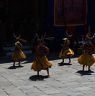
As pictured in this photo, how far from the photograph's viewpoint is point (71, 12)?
1947cm

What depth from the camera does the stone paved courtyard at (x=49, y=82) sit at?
33.6 ft

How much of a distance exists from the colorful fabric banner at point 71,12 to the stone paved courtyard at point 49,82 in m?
5.08

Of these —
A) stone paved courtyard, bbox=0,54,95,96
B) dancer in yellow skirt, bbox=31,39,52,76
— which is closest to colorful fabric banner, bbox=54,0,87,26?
stone paved courtyard, bbox=0,54,95,96

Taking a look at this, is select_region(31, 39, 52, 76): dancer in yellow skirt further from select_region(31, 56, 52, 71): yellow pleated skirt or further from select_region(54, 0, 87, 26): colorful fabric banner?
select_region(54, 0, 87, 26): colorful fabric banner

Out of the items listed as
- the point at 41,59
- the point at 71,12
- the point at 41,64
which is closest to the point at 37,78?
the point at 41,64

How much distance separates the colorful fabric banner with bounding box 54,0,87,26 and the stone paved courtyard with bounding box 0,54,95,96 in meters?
5.08

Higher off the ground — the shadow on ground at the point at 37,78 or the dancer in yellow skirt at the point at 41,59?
the dancer in yellow skirt at the point at 41,59

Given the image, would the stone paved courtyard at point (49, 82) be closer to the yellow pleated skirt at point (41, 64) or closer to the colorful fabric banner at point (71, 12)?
the yellow pleated skirt at point (41, 64)

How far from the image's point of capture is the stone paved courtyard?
→ 10227 mm

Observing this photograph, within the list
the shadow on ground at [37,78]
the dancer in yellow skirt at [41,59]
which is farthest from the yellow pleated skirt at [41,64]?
the shadow on ground at [37,78]

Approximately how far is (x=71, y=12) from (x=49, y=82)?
856 centimetres

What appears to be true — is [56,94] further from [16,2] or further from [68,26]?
[16,2]

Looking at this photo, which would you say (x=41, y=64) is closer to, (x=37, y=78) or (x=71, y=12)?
(x=37, y=78)

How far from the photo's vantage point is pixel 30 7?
2144 cm
